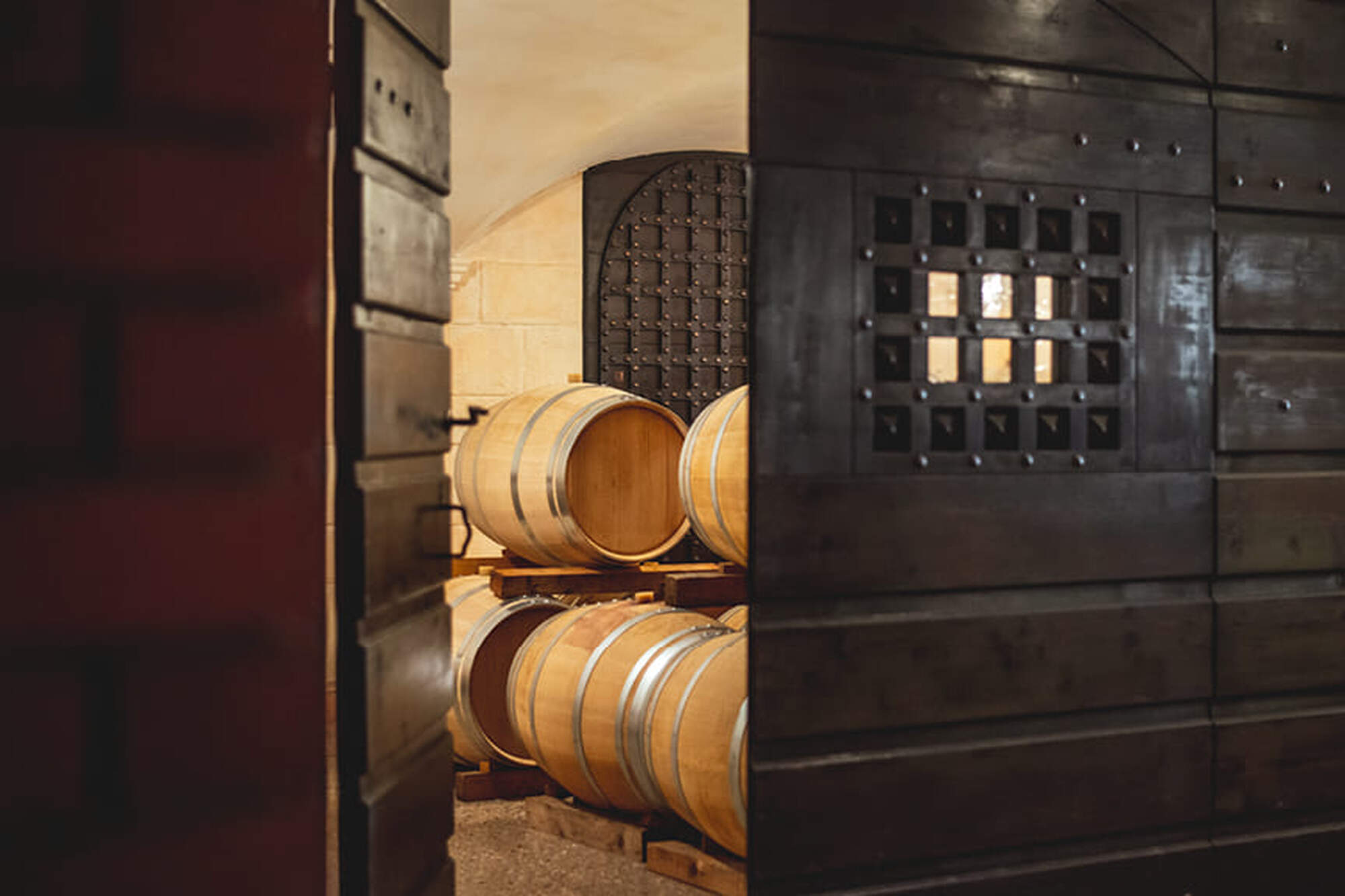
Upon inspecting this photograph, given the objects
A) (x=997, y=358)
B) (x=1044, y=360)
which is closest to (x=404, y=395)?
(x=1044, y=360)

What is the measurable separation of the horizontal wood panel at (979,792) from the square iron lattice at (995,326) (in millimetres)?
639

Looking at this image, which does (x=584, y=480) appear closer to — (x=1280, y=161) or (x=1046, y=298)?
(x=1046, y=298)

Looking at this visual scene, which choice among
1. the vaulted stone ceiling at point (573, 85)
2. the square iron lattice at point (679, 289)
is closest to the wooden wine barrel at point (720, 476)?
the vaulted stone ceiling at point (573, 85)

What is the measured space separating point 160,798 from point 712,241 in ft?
18.6

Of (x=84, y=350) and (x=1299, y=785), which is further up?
(x=84, y=350)

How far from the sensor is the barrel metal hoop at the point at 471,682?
3.93 m

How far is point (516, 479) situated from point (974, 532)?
79.9 inches

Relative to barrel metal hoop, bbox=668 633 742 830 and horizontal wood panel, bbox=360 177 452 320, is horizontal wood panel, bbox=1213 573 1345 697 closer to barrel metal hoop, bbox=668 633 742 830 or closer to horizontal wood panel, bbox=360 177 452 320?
barrel metal hoop, bbox=668 633 742 830

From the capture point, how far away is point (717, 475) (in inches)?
138

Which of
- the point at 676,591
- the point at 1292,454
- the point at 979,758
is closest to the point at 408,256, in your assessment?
the point at 979,758

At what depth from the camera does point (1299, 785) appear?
2.78 meters

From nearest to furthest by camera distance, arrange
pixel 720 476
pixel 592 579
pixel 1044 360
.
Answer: pixel 1044 360 → pixel 720 476 → pixel 592 579

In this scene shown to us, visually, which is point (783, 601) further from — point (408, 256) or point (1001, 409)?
point (408, 256)

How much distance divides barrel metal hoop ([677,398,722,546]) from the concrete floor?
1.10m
